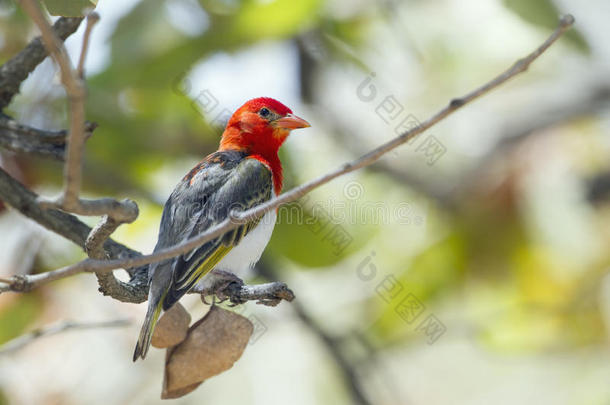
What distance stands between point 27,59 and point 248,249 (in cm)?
150

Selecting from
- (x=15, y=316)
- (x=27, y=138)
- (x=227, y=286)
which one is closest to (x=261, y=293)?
(x=227, y=286)

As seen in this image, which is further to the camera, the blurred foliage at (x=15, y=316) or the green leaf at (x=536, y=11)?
the blurred foliage at (x=15, y=316)

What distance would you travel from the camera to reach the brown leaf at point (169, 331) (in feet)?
9.34

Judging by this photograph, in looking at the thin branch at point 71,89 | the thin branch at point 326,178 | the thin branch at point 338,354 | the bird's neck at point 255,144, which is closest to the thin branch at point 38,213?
the thin branch at point 326,178

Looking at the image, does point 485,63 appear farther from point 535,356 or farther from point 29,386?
point 29,386

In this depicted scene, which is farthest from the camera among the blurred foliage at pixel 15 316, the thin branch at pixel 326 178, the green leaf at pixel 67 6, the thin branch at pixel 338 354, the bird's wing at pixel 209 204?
the thin branch at pixel 338 354

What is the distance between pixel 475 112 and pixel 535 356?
8.80 feet

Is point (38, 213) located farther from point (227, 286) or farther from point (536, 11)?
point (536, 11)

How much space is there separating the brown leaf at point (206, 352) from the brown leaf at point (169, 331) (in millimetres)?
31

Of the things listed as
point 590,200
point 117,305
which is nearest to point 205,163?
point 117,305

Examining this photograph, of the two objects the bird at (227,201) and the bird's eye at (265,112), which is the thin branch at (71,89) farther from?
the bird's eye at (265,112)

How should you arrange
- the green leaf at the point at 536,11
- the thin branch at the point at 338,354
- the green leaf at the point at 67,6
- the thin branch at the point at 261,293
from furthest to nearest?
the thin branch at the point at 338,354, the green leaf at the point at 536,11, the thin branch at the point at 261,293, the green leaf at the point at 67,6

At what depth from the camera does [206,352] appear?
2791 millimetres

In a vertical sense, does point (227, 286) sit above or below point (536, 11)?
below
